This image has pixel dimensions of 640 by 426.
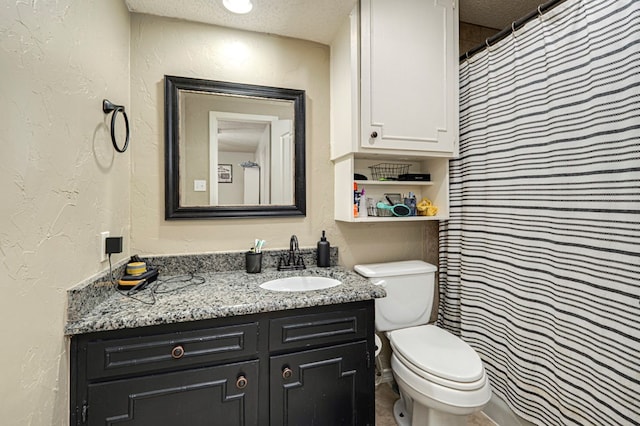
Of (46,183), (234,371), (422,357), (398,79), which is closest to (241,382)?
(234,371)

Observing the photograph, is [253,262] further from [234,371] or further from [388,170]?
[388,170]

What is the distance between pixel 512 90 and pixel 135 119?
1983mm

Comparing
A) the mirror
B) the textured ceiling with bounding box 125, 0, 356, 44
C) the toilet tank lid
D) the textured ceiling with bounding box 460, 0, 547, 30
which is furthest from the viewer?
the textured ceiling with bounding box 460, 0, 547, 30

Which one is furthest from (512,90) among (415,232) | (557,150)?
(415,232)

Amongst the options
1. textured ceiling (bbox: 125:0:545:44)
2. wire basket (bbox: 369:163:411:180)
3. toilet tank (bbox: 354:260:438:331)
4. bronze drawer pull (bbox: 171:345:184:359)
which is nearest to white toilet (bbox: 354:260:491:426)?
toilet tank (bbox: 354:260:438:331)

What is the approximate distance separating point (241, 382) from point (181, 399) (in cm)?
22

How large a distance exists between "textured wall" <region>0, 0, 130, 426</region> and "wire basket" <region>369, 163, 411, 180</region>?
4.77 feet

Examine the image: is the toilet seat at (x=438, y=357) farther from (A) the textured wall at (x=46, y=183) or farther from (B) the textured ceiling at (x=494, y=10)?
(B) the textured ceiling at (x=494, y=10)

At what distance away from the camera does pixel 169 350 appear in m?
1.09

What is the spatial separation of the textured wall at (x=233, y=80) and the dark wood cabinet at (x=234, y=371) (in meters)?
0.63

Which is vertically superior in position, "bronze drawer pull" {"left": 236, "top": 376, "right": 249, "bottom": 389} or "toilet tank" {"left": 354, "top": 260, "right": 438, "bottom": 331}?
"toilet tank" {"left": 354, "top": 260, "right": 438, "bottom": 331}

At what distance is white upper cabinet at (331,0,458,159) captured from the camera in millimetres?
1579

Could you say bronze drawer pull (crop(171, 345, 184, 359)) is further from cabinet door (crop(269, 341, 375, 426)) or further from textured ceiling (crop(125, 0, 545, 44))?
textured ceiling (crop(125, 0, 545, 44))

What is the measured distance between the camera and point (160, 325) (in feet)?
3.55
